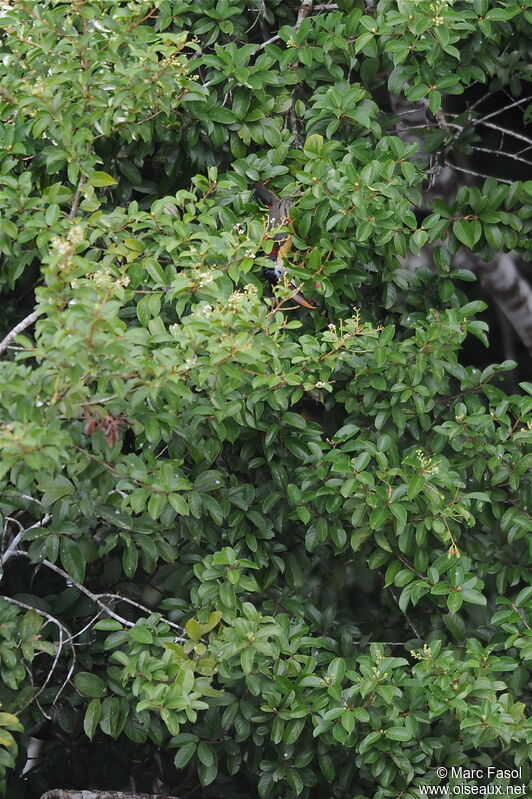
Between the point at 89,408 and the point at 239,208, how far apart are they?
2.94 ft

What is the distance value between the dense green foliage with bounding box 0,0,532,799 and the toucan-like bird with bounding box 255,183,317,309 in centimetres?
4

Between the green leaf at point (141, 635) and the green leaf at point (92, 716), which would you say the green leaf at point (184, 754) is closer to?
the green leaf at point (92, 716)

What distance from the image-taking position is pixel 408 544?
2479 millimetres

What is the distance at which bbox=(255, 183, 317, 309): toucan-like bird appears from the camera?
8.35 feet

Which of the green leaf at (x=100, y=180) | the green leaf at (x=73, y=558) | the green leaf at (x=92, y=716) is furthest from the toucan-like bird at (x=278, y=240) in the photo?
the green leaf at (x=92, y=716)

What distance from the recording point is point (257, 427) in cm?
245

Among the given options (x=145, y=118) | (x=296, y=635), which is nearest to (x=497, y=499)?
(x=296, y=635)

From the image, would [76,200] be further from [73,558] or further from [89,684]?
[89,684]

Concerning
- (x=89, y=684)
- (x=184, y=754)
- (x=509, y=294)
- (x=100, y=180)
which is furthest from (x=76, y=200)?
(x=509, y=294)

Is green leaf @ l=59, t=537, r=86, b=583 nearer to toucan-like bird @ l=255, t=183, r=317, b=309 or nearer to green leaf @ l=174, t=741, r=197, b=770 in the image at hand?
green leaf @ l=174, t=741, r=197, b=770

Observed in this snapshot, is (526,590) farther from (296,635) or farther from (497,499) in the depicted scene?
(296,635)

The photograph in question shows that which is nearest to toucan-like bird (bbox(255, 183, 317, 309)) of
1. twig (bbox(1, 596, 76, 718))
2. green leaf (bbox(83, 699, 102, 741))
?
twig (bbox(1, 596, 76, 718))

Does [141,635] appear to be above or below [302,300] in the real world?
below

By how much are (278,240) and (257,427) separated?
51 cm
